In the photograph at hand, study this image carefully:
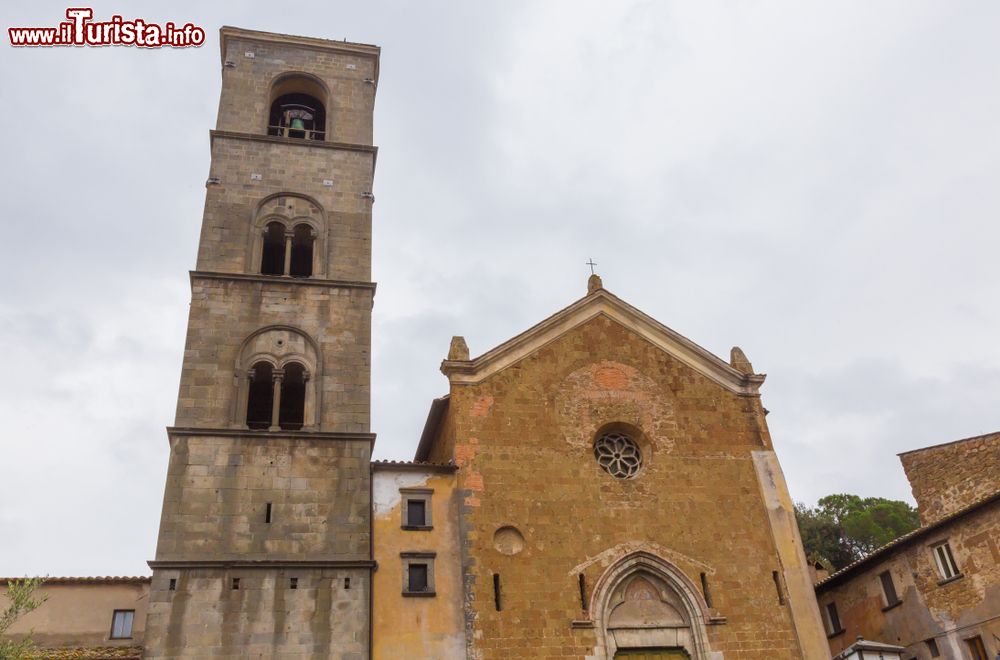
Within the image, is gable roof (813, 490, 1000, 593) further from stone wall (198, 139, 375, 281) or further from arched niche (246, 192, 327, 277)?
arched niche (246, 192, 327, 277)

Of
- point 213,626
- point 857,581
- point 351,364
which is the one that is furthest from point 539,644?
point 857,581

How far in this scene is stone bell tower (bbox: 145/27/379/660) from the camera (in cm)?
1762

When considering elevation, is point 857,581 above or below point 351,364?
below

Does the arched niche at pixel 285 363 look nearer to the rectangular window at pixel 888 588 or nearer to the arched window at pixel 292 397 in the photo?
the arched window at pixel 292 397

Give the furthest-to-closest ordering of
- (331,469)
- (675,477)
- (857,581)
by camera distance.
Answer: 1. (857,581)
2. (675,477)
3. (331,469)

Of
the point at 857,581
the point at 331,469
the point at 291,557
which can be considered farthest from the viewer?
the point at 857,581

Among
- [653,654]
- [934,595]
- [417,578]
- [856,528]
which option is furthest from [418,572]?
[856,528]

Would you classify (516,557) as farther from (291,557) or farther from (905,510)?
(905,510)

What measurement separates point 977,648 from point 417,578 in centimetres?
1370

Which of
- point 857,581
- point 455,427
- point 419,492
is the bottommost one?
point 857,581

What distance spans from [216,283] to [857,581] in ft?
66.7

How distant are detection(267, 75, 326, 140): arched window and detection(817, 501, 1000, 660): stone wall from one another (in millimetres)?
21743

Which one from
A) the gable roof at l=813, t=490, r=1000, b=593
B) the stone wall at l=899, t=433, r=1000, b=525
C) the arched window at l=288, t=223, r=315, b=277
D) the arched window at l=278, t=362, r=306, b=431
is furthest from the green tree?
the stone wall at l=899, t=433, r=1000, b=525

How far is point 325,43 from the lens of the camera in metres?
28.9
